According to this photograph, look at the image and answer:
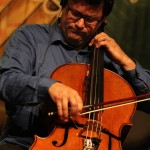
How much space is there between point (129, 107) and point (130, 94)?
6 centimetres

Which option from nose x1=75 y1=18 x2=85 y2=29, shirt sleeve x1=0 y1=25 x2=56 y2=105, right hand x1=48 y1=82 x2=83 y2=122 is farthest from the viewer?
nose x1=75 y1=18 x2=85 y2=29

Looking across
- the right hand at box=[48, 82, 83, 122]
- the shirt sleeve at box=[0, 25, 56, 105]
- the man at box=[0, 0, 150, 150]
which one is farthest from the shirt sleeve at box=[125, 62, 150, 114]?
the right hand at box=[48, 82, 83, 122]

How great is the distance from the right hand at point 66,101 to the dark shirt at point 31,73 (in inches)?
2.6

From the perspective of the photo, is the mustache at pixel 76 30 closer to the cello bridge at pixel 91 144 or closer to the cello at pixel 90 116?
the cello at pixel 90 116

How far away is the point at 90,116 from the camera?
3.56ft

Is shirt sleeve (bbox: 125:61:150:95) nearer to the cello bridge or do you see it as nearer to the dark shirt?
the dark shirt

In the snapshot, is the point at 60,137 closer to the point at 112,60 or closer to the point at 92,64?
the point at 92,64

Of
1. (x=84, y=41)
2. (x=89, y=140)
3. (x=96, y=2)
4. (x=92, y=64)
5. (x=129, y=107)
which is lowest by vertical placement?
(x=89, y=140)

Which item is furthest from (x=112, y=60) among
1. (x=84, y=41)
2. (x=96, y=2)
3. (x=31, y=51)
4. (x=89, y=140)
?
(x=89, y=140)

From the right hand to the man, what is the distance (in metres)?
0.07

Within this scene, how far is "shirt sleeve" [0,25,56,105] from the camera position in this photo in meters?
1.06

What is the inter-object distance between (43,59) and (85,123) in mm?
412

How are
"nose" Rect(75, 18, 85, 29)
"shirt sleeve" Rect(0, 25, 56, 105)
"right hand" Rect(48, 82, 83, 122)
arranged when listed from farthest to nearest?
"nose" Rect(75, 18, 85, 29)
"shirt sleeve" Rect(0, 25, 56, 105)
"right hand" Rect(48, 82, 83, 122)

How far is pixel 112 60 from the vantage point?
1.46 meters
